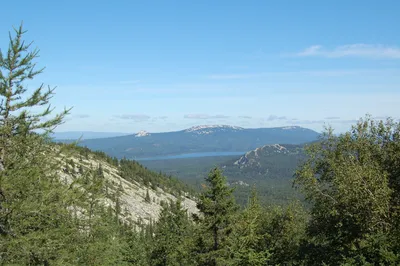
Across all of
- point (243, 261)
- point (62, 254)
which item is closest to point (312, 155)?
point (243, 261)

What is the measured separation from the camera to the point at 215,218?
80.6 ft

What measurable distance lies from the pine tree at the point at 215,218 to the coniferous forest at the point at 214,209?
80 millimetres

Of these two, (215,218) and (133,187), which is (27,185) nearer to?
(215,218)

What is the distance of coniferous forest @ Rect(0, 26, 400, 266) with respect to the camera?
12375 mm

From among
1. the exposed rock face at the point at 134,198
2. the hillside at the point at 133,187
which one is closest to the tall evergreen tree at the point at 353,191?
the hillside at the point at 133,187

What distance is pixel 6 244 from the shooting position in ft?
37.8

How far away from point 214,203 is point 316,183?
7.78 m

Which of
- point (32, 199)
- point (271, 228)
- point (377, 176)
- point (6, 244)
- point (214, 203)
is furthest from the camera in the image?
point (271, 228)

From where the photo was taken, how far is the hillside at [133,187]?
410ft

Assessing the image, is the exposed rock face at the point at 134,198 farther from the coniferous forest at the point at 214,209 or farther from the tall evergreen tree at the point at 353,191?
the tall evergreen tree at the point at 353,191

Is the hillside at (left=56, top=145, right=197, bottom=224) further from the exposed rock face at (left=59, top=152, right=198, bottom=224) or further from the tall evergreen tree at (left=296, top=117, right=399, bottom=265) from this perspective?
the tall evergreen tree at (left=296, top=117, right=399, bottom=265)

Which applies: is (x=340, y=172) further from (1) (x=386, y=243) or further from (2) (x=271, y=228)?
(2) (x=271, y=228)

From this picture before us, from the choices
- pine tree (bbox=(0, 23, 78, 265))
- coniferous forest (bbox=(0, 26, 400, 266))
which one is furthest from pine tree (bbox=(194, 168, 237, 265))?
pine tree (bbox=(0, 23, 78, 265))

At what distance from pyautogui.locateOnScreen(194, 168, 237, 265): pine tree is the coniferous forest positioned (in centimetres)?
8
